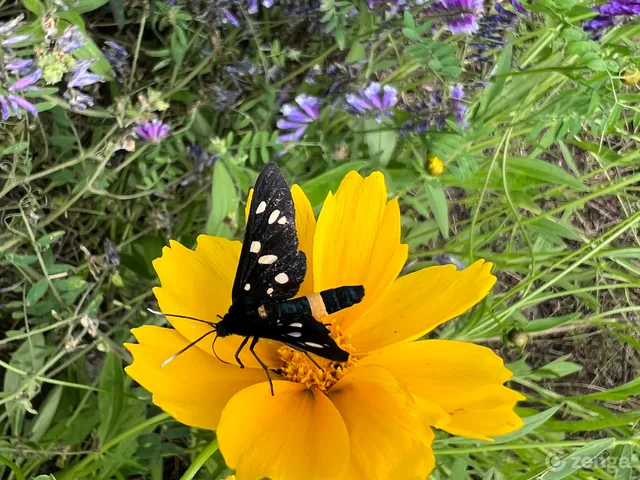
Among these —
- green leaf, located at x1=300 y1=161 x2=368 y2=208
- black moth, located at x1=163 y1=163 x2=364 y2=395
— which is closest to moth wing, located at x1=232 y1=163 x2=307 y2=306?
black moth, located at x1=163 y1=163 x2=364 y2=395

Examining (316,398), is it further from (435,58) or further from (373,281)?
(435,58)

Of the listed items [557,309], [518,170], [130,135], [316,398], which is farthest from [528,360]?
[130,135]

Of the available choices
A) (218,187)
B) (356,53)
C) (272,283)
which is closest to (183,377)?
(272,283)

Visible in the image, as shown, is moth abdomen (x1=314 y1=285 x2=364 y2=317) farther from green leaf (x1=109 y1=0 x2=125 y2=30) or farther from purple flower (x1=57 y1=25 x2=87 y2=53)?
green leaf (x1=109 y1=0 x2=125 y2=30)

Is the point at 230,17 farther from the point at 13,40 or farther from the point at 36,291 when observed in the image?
the point at 36,291

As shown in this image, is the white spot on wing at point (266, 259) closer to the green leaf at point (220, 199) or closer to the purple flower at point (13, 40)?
the green leaf at point (220, 199)

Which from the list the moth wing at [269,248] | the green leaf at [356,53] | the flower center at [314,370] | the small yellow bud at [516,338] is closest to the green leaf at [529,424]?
the small yellow bud at [516,338]
